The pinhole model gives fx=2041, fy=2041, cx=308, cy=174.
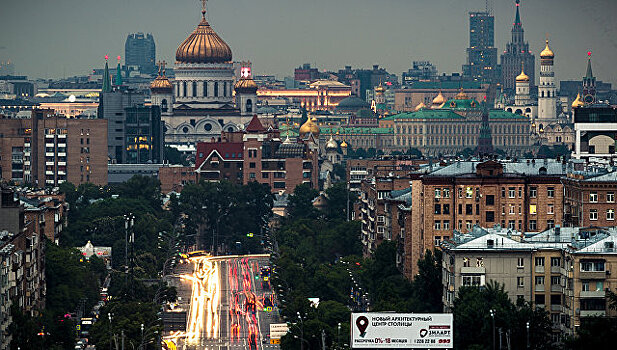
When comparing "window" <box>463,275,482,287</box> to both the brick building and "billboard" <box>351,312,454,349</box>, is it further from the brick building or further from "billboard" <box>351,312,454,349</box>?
"billboard" <box>351,312,454,349</box>

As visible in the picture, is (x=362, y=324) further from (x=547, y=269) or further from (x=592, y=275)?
(x=547, y=269)

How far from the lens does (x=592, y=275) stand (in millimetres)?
111438

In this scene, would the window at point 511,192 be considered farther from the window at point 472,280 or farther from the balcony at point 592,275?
the balcony at point 592,275

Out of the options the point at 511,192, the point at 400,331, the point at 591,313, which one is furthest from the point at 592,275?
the point at 511,192

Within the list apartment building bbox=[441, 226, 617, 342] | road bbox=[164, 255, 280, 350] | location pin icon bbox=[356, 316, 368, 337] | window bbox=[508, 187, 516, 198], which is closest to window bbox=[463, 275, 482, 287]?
apartment building bbox=[441, 226, 617, 342]

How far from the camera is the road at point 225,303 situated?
134 metres

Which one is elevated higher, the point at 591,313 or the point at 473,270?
the point at 473,270

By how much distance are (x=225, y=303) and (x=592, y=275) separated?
50396 mm

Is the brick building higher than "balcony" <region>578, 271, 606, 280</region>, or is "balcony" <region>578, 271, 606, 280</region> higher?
the brick building

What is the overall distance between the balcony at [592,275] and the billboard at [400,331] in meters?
21.2

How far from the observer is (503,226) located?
13600 cm

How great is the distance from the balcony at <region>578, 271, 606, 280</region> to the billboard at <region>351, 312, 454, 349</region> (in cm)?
2124

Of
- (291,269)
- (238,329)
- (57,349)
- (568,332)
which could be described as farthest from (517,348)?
(291,269)

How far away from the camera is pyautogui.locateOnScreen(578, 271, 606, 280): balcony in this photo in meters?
111
